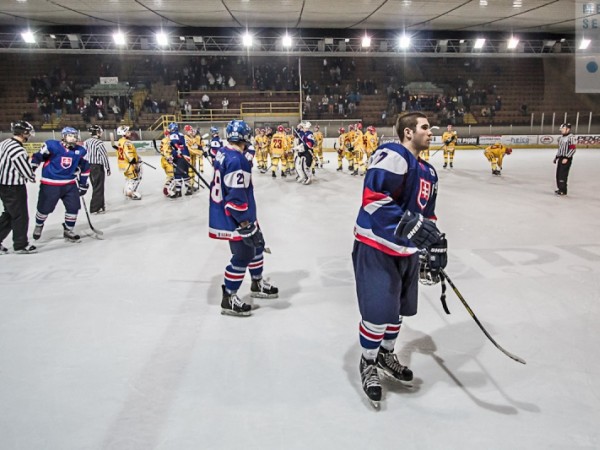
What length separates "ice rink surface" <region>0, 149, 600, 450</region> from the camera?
2.33m

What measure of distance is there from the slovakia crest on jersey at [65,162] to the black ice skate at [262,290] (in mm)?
3338

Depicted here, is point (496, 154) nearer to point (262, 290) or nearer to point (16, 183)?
point (262, 290)

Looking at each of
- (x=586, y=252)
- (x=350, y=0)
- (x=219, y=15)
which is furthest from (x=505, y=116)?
(x=586, y=252)

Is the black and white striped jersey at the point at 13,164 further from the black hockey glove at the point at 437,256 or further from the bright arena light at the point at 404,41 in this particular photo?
the bright arena light at the point at 404,41

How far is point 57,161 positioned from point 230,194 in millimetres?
3511

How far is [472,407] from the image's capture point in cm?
250

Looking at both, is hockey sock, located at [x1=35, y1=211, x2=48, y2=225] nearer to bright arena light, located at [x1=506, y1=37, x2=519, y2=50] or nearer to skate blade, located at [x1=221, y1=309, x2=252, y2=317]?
skate blade, located at [x1=221, y1=309, x2=252, y2=317]

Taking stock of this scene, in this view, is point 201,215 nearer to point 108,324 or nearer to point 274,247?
point 274,247

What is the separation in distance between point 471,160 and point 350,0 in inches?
263

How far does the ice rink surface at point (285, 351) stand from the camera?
233cm

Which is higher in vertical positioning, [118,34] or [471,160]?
[118,34]

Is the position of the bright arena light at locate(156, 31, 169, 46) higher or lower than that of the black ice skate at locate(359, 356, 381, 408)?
higher

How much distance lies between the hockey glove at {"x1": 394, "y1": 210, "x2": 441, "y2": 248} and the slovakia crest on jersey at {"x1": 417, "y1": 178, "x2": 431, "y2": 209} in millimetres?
207

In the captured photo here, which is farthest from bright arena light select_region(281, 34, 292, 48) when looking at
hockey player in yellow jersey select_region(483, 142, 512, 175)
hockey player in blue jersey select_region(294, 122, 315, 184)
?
hockey player in yellow jersey select_region(483, 142, 512, 175)
